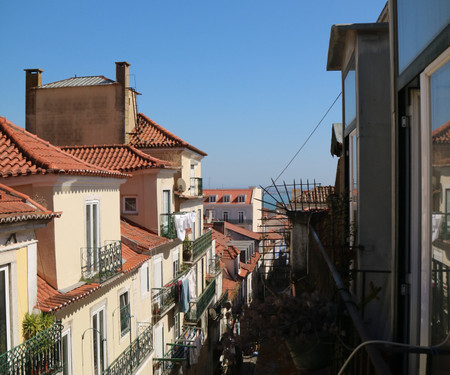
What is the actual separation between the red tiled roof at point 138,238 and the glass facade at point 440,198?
14377mm

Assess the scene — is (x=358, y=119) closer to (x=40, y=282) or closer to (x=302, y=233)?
(x=302, y=233)

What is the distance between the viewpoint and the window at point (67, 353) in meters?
10.3

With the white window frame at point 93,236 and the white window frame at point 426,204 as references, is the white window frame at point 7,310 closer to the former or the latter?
the white window frame at point 93,236

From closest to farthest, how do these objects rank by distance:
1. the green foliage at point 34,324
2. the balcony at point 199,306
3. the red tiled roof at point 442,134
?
1. the red tiled roof at point 442,134
2. the green foliage at point 34,324
3. the balcony at point 199,306

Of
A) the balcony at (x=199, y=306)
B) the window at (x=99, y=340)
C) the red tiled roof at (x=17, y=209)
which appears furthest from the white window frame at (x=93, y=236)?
the balcony at (x=199, y=306)

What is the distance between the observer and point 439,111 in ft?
7.64

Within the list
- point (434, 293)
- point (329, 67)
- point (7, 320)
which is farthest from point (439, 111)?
point (7, 320)

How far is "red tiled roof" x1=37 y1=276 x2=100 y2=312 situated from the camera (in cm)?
891

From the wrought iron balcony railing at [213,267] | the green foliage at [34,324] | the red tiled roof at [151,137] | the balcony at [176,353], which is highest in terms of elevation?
the red tiled roof at [151,137]

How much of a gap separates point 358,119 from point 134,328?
1252 cm

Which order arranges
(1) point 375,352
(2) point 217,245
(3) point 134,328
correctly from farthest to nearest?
(2) point 217,245, (3) point 134,328, (1) point 375,352

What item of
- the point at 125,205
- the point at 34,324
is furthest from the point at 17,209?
the point at 125,205

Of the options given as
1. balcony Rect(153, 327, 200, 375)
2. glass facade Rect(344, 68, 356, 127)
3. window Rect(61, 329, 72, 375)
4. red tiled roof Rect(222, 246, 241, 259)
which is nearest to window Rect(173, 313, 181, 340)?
balcony Rect(153, 327, 200, 375)

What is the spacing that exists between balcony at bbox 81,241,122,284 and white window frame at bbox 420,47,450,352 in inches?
396
